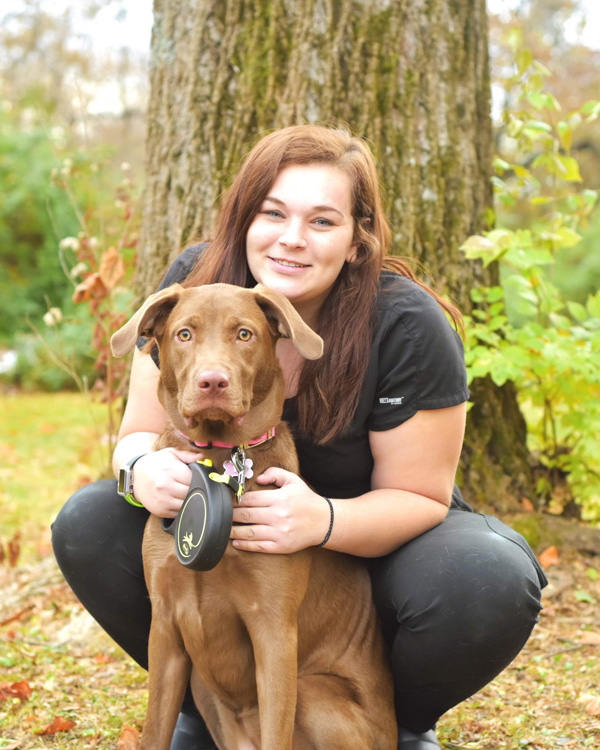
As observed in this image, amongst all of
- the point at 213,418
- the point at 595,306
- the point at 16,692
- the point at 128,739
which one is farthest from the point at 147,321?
the point at 595,306

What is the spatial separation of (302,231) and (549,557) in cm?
251

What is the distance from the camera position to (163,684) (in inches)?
105

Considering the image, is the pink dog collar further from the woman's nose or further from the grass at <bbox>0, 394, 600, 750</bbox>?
the grass at <bbox>0, 394, 600, 750</bbox>

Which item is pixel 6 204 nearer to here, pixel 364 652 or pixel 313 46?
pixel 313 46

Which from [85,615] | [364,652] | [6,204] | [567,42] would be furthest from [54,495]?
[567,42]

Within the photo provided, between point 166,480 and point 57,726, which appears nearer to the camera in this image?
point 166,480

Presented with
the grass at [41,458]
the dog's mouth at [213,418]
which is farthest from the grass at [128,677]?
the dog's mouth at [213,418]

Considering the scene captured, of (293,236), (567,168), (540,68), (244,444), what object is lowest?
(244,444)

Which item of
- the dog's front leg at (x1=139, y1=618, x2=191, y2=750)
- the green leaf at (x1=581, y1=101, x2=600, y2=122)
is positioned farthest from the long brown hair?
the green leaf at (x1=581, y1=101, x2=600, y2=122)

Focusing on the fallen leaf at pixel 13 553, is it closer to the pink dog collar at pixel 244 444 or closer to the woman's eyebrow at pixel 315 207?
the pink dog collar at pixel 244 444

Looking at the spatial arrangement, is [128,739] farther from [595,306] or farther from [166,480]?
[595,306]

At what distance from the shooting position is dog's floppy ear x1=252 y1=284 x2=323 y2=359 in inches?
98.5

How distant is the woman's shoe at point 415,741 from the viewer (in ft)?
9.43

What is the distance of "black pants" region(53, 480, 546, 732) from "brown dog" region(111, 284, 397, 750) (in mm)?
147
